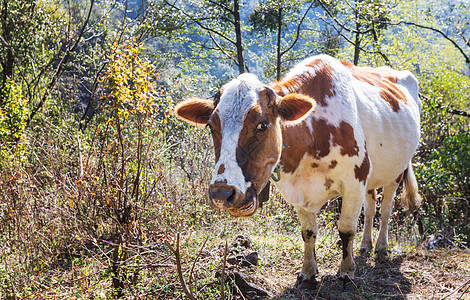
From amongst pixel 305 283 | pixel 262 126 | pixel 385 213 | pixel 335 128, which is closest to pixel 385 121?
pixel 335 128

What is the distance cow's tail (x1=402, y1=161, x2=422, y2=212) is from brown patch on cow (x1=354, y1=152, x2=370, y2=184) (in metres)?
2.30

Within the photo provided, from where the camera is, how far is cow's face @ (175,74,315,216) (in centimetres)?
328

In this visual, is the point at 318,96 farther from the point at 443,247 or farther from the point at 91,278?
the point at 443,247

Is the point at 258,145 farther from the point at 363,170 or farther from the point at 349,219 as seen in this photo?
the point at 349,219

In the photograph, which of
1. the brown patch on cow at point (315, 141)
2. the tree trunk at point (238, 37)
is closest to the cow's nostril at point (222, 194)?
the brown patch on cow at point (315, 141)

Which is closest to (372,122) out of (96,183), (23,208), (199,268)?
(199,268)

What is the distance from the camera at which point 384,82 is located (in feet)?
19.7

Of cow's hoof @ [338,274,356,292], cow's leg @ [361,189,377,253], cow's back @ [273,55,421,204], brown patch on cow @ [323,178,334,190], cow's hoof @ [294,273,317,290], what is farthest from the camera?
cow's leg @ [361,189,377,253]

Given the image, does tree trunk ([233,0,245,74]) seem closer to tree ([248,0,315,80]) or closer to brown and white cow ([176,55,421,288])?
tree ([248,0,315,80])

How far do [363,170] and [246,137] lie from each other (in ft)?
5.31

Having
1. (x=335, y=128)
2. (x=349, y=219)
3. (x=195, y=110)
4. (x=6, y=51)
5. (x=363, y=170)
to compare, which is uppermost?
(x=6, y=51)

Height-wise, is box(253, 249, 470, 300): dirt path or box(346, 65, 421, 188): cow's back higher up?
box(346, 65, 421, 188): cow's back

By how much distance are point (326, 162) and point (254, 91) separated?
1.14 m

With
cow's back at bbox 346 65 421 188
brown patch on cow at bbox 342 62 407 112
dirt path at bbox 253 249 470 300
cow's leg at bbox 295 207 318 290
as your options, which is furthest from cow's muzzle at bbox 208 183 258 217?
brown patch on cow at bbox 342 62 407 112
